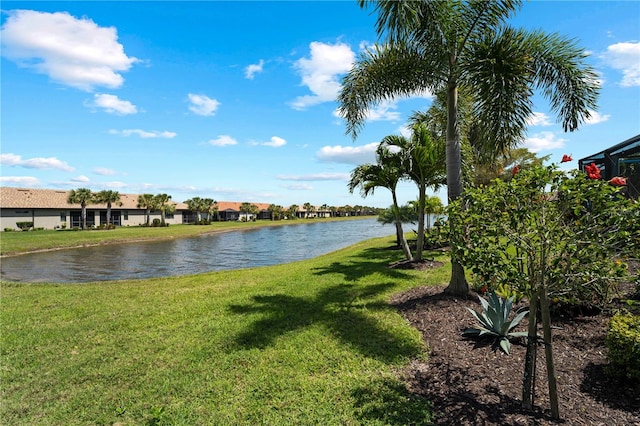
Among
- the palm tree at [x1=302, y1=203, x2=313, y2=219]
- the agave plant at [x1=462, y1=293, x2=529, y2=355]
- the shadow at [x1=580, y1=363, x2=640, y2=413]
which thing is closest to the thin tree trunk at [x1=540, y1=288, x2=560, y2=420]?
the shadow at [x1=580, y1=363, x2=640, y2=413]

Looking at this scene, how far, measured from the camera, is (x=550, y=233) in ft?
10.4

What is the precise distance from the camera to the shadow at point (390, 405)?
11.4ft

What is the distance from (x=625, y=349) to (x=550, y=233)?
1.91 metres

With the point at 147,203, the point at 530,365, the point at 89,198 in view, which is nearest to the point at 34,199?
the point at 89,198

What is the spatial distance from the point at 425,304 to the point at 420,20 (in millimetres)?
6088

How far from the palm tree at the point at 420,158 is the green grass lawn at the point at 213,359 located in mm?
3748

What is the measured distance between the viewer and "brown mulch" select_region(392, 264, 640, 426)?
3.42 m

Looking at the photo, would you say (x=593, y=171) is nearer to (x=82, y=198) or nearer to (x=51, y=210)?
(x=82, y=198)

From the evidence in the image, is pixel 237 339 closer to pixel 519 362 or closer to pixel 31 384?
pixel 31 384

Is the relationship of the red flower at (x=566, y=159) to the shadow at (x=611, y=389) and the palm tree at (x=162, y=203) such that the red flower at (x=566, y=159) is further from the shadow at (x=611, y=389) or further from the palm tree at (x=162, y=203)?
the palm tree at (x=162, y=203)

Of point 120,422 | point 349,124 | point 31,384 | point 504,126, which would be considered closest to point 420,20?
point 504,126

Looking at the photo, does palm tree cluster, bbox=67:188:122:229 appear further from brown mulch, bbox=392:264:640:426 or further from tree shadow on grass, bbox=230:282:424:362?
brown mulch, bbox=392:264:640:426

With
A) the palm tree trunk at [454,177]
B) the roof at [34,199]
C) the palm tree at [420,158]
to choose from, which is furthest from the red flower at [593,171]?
the roof at [34,199]

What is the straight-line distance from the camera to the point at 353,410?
369 cm
